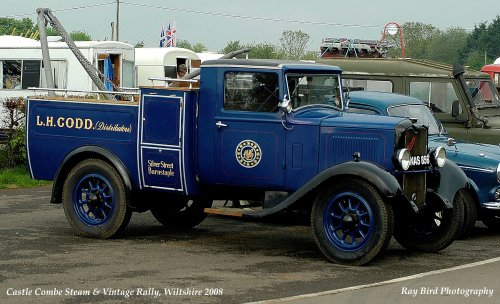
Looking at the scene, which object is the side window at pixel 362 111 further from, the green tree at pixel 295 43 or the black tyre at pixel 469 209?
the green tree at pixel 295 43

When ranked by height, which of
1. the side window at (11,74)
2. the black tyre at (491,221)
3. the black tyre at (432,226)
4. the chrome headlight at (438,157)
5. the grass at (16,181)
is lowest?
the grass at (16,181)

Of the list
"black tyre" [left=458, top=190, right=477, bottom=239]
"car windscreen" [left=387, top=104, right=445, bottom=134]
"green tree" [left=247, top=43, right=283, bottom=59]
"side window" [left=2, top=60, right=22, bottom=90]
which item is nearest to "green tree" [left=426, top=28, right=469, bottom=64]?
"green tree" [left=247, top=43, right=283, bottom=59]

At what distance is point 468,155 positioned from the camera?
12547 millimetres

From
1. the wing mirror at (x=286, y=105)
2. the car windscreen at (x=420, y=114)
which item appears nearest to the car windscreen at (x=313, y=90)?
the wing mirror at (x=286, y=105)

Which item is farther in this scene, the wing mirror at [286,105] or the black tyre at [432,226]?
the black tyre at [432,226]

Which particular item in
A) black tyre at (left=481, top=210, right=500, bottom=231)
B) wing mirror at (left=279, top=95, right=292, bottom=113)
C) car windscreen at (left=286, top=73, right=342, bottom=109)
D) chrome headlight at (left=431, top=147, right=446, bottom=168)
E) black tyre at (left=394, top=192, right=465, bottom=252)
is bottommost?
black tyre at (left=481, top=210, right=500, bottom=231)

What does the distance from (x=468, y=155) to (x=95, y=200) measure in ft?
14.5

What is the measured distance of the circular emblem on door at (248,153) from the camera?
10852mm

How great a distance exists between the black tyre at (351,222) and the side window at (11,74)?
53.1 ft

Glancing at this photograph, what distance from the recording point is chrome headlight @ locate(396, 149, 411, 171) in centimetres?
1034

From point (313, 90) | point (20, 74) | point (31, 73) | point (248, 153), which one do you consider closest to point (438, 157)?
point (313, 90)

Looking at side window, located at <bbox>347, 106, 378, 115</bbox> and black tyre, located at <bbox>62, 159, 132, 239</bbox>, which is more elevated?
side window, located at <bbox>347, 106, 378, 115</bbox>

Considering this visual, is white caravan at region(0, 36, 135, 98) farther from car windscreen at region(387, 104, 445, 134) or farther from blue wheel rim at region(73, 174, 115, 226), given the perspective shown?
blue wheel rim at region(73, 174, 115, 226)

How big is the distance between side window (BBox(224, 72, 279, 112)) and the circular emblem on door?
0.37 m
